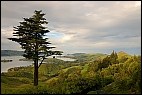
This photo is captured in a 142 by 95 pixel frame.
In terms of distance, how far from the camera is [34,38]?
1337 inches

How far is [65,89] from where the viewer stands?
3039cm

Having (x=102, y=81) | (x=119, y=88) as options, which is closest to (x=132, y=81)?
(x=119, y=88)

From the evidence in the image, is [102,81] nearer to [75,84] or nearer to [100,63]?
[75,84]

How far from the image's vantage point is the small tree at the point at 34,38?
33.5m

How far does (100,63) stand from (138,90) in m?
81.0

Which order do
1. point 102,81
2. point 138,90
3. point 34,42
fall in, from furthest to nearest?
point 102,81 → point 34,42 → point 138,90

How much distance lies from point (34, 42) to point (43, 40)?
1.46 meters

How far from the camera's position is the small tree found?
33.5m

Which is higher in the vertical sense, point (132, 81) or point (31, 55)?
point (31, 55)

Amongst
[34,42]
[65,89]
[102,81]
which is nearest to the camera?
[65,89]

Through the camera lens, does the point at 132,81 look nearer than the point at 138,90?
→ No

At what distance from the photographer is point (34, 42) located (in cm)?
3347

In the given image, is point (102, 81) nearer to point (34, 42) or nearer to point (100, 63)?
point (34, 42)

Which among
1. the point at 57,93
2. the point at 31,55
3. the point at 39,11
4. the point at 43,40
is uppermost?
the point at 39,11
